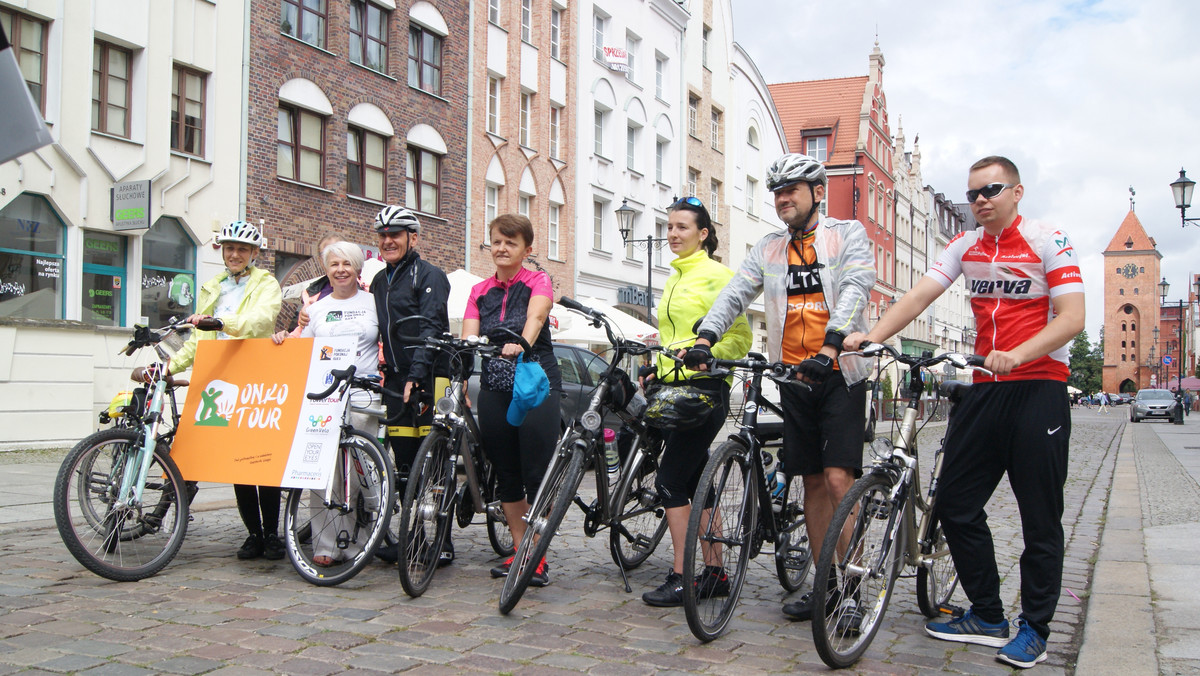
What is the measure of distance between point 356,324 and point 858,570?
3.10 meters

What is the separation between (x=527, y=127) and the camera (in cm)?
2781

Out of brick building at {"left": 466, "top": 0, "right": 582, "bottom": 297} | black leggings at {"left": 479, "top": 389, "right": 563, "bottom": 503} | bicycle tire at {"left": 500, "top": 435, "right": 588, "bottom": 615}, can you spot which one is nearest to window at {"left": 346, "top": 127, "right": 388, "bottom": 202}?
brick building at {"left": 466, "top": 0, "right": 582, "bottom": 297}

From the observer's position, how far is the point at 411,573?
4.98 metres

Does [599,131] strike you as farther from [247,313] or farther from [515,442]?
[515,442]

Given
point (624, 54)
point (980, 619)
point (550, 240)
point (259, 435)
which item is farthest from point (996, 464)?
point (624, 54)

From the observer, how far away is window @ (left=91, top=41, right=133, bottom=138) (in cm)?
1630

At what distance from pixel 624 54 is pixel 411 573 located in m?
28.3

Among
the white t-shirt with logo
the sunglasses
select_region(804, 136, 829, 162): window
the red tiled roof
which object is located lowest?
the white t-shirt with logo

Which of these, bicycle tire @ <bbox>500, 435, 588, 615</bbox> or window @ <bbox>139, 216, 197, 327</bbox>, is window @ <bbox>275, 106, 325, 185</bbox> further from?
bicycle tire @ <bbox>500, 435, 588, 615</bbox>

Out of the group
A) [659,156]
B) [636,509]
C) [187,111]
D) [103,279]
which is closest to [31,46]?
[187,111]

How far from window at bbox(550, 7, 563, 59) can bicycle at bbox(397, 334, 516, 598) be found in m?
24.8

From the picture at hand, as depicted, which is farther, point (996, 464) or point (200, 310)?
point (200, 310)

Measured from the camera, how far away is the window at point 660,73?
35188mm

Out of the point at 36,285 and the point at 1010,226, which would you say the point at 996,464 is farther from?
the point at 36,285
